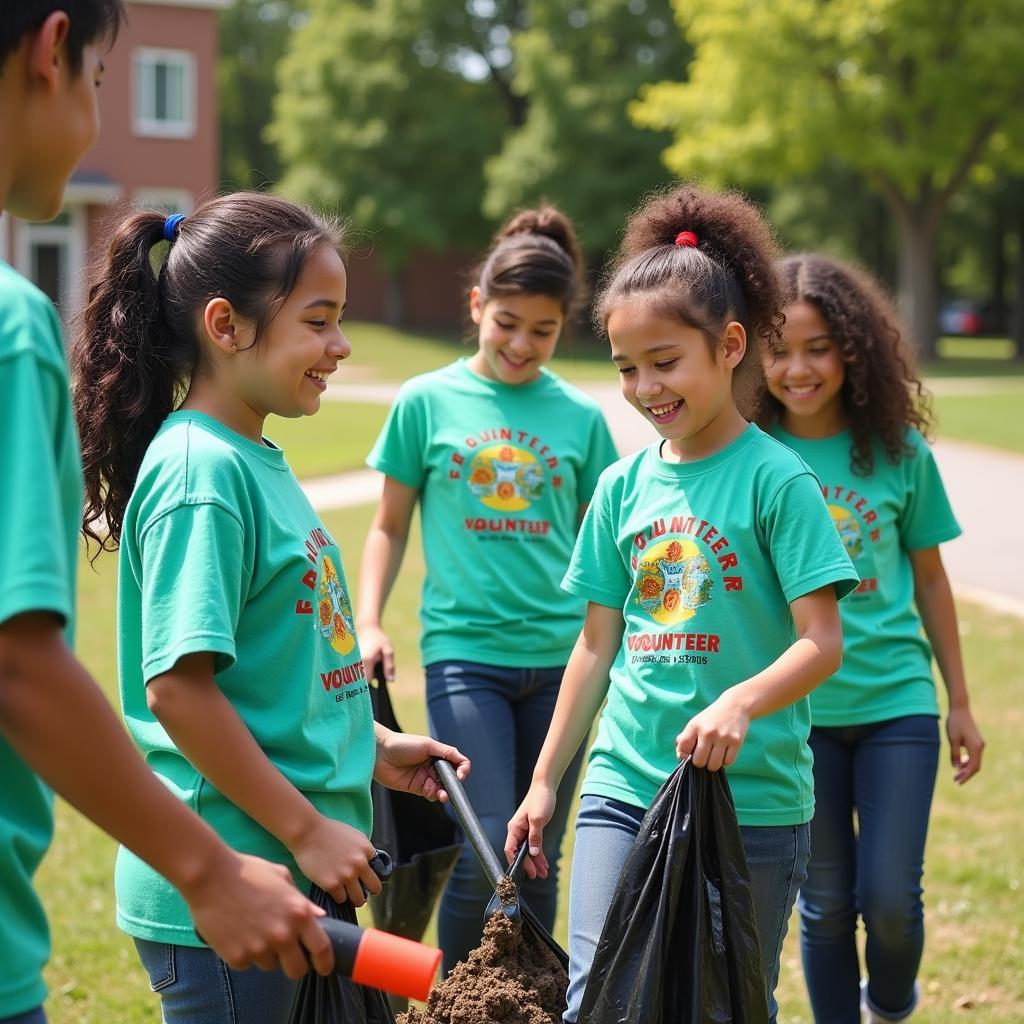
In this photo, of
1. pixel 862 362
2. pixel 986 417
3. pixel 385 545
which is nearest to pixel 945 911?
pixel 862 362

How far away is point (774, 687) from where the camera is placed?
8.57 ft

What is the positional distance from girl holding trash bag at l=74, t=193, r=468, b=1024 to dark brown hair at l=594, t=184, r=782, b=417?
71cm

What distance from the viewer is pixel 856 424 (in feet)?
12.8

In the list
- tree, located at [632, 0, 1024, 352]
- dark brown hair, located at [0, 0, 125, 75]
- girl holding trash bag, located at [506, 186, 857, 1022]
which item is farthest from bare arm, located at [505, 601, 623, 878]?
tree, located at [632, 0, 1024, 352]

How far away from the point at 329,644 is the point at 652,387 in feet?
2.93

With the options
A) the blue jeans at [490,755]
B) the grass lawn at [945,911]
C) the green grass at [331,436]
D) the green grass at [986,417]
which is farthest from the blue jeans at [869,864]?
the green grass at [986,417]

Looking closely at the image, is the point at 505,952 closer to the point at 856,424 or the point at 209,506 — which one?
the point at 209,506

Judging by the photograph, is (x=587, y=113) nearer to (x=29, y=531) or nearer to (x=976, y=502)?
(x=976, y=502)

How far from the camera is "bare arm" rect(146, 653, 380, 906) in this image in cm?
212

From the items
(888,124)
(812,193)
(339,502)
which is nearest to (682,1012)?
(339,502)

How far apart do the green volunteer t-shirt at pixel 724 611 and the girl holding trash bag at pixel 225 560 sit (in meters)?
0.61

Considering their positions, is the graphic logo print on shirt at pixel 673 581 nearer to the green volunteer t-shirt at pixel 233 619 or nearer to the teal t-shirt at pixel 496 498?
the green volunteer t-shirt at pixel 233 619

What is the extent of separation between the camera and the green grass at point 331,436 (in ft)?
55.1

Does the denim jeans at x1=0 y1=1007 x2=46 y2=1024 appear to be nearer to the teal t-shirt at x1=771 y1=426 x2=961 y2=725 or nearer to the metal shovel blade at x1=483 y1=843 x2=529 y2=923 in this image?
the metal shovel blade at x1=483 y1=843 x2=529 y2=923
